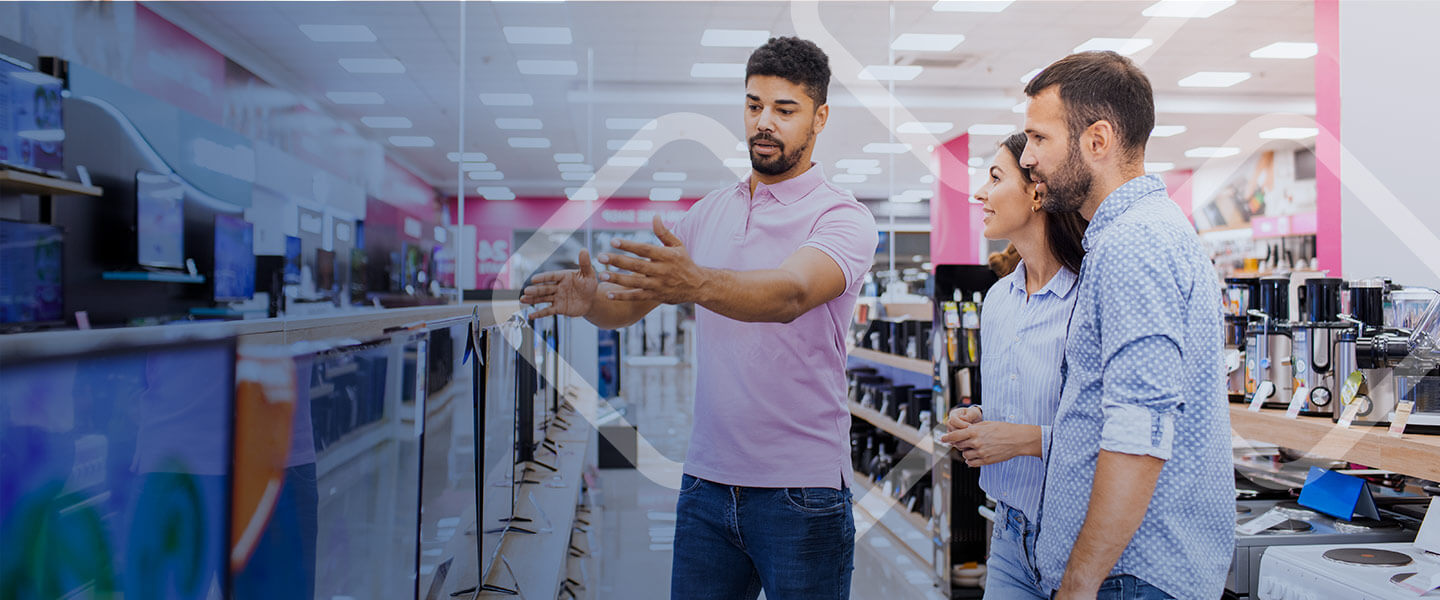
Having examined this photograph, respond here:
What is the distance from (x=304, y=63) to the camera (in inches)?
312

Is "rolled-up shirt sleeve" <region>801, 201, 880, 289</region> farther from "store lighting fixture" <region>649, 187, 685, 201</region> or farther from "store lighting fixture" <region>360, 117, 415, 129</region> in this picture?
"store lighting fixture" <region>649, 187, 685, 201</region>

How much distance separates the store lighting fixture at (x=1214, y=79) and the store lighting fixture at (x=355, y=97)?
9244 millimetres

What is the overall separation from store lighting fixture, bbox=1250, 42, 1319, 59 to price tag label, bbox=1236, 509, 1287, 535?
24.2ft

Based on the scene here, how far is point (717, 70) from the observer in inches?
370

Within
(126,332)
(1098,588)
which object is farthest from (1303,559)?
(126,332)

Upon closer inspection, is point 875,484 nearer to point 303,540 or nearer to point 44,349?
point 303,540

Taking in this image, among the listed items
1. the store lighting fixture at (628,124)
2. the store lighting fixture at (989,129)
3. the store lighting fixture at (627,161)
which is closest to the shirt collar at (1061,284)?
the store lighting fixture at (628,124)

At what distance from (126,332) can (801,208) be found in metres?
1.14

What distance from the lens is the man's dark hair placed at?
1254 millimetres

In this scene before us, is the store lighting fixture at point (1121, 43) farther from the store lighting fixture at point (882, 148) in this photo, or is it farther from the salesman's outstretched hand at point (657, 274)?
the salesman's outstretched hand at point (657, 274)

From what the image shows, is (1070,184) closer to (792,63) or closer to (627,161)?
(792,63)

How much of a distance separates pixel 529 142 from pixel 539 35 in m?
6.21

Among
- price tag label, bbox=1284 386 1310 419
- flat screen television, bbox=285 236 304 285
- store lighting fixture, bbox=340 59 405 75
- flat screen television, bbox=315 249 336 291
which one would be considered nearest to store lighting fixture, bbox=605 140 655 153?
store lighting fixture, bbox=340 59 405 75

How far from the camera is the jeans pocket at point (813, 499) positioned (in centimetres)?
145
